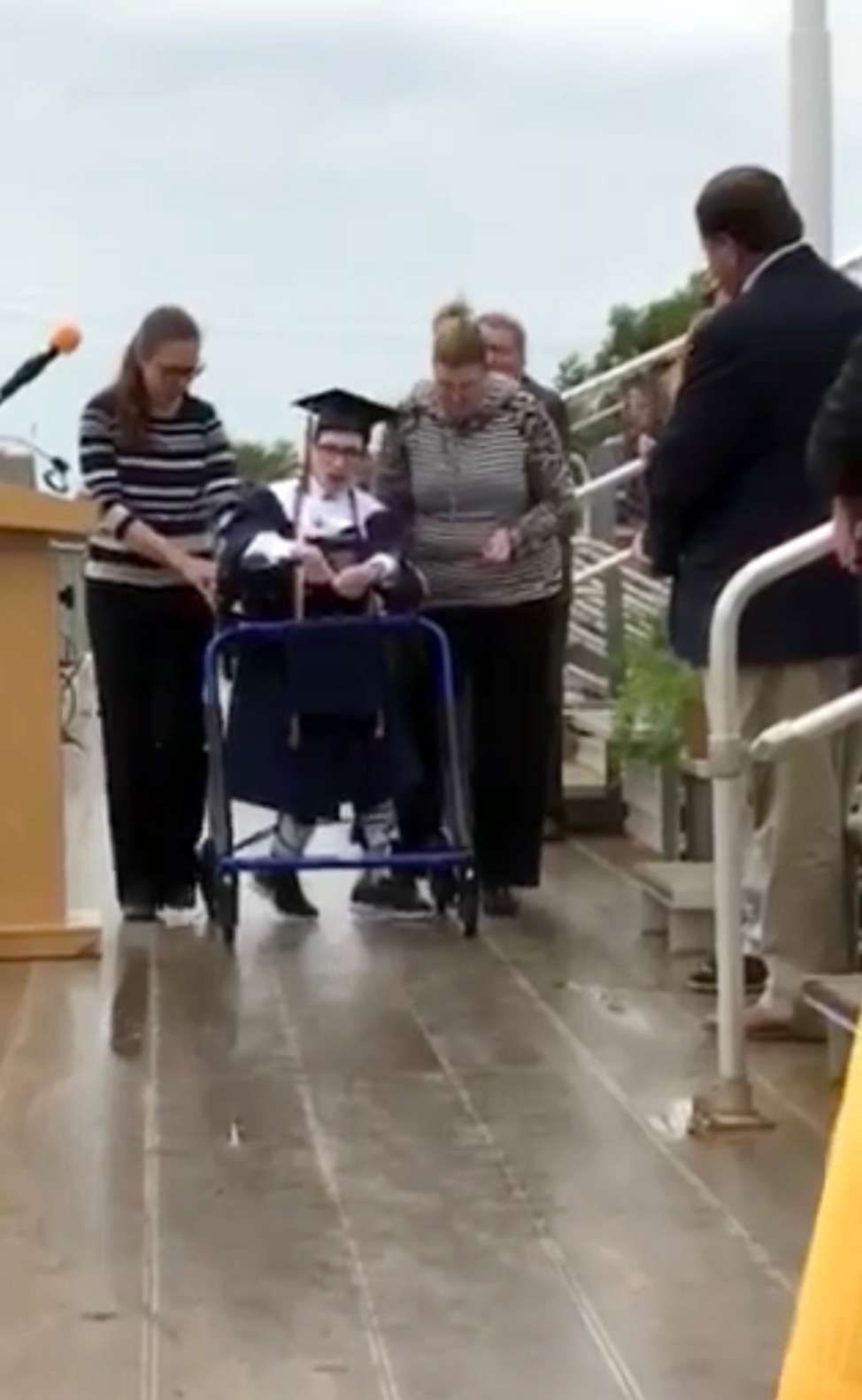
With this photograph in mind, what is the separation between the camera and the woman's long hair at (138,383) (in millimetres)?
8953

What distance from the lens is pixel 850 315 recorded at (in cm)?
684

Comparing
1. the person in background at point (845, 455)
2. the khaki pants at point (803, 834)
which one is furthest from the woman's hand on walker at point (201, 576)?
the person in background at point (845, 455)

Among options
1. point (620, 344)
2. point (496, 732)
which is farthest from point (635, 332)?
point (496, 732)

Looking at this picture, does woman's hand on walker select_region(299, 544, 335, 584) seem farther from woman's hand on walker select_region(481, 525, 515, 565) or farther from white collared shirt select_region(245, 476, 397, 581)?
woman's hand on walker select_region(481, 525, 515, 565)

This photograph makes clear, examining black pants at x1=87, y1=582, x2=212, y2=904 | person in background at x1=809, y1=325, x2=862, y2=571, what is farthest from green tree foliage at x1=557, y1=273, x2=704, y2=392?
person in background at x1=809, y1=325, x2=862, y2=571

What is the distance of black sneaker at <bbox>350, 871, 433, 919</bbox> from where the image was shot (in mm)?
9266

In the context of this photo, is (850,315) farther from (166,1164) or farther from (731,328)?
(166,1164)

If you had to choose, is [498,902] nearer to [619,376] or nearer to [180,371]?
[180,371]

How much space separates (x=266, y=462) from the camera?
12062 mm

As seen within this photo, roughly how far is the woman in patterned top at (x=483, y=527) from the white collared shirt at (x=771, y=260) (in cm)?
205

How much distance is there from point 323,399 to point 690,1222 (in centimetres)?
388

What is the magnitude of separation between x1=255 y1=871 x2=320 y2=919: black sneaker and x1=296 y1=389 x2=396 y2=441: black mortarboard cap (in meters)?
1.20

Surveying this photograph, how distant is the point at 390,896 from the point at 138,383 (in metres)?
1.54

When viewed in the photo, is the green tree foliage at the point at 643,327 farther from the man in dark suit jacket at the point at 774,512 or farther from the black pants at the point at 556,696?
the man in dark suit jacket at the point at 774,512
